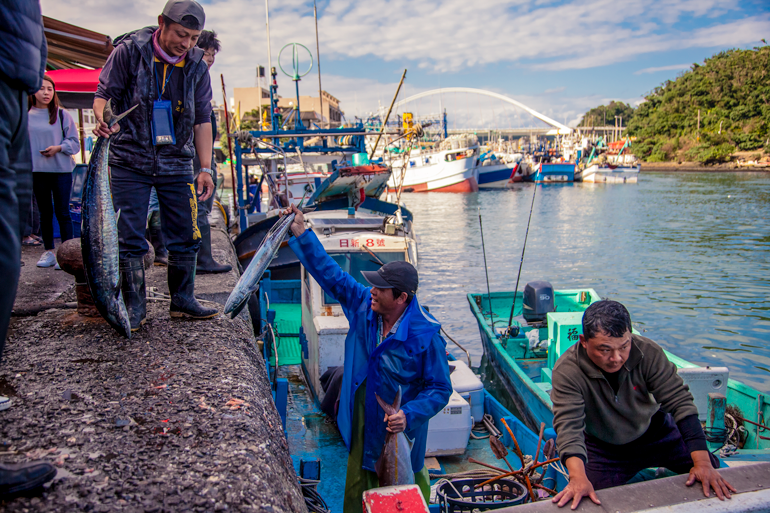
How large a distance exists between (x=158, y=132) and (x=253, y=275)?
1119 millimetres

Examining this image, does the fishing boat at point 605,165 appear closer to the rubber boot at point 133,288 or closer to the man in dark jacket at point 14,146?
the rubber boot at point 133,288

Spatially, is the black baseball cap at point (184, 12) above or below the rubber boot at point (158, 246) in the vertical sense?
above

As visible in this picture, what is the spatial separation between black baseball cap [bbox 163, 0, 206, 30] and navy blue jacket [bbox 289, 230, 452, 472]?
1.97 meters

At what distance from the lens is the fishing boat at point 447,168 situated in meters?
50.4

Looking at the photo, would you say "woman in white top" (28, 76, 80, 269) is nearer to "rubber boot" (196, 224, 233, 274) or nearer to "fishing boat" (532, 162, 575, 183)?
"rubber boot" (196, 224, 233, 274)

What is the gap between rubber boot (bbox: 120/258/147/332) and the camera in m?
3.19

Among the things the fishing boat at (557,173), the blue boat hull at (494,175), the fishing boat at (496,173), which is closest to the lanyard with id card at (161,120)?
the fishing boat at (496,173)

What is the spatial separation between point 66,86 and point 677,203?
39237mm

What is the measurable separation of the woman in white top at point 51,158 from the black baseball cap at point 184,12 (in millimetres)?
3095

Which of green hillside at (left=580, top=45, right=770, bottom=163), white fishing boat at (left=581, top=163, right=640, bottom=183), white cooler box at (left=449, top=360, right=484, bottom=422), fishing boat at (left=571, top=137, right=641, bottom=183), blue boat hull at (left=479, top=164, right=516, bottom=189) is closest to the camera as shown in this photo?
white cooler box at (left=449, top=360, right=484, bottom=422)

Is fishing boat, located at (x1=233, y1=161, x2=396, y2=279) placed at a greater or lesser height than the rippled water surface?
greater

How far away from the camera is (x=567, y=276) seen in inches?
729

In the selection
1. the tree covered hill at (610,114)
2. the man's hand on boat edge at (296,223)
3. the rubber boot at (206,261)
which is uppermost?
the tree covered hill at (610,114)

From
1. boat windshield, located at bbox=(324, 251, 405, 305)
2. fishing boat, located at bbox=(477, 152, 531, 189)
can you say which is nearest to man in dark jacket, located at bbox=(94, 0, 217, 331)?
boat windshield, located at bbox=(324, 251, 405, 305)
